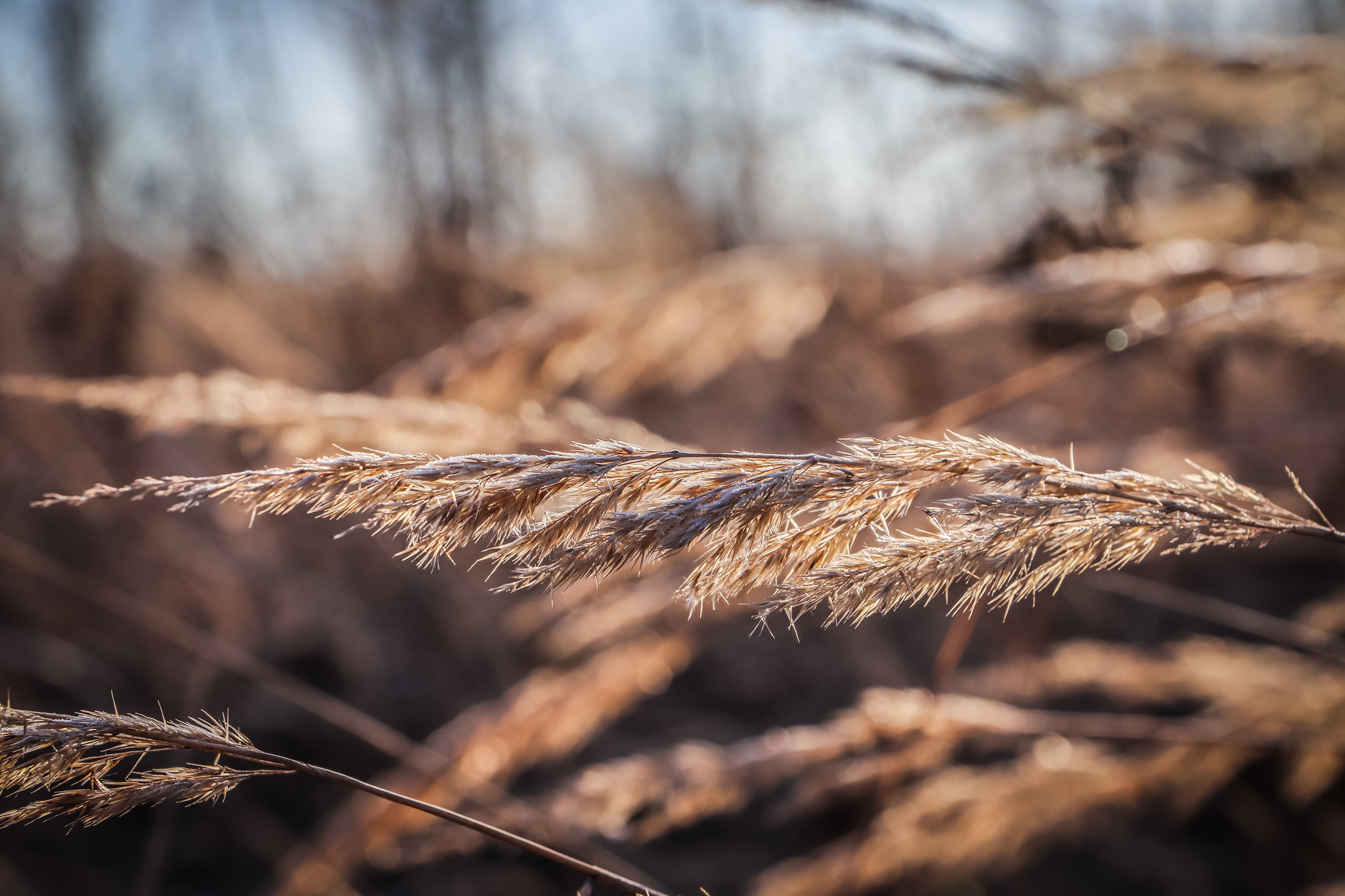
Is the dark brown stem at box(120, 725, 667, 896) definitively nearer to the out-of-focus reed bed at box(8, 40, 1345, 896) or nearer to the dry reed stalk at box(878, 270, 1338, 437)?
the out-of-focus reed bed at box(8, 40, 1345, 896)

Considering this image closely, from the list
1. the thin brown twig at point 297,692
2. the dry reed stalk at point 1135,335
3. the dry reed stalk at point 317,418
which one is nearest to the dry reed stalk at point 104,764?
the dry reed stalk at point 317,418

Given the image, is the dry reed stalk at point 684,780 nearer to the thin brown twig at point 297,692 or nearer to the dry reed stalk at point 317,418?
the thin brown twig at point 297,692

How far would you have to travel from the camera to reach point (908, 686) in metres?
2.38

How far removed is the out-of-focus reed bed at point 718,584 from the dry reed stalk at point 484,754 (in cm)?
1

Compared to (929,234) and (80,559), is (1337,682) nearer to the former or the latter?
(929,234)

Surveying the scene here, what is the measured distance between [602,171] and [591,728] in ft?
12.8

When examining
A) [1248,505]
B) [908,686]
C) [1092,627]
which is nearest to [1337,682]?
[908,686]

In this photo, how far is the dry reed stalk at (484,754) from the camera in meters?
1.38

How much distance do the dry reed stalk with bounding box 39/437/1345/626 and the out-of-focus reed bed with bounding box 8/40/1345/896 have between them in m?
0.01

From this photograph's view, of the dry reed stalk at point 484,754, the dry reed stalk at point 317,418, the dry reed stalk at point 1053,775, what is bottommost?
the dry reed stalk at point 1053,775

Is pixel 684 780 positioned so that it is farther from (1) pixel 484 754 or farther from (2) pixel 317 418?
(2) pixel 317 418

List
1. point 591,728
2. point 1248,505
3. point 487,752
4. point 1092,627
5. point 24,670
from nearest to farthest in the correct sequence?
point 1248,505 < point 487,752 < point 591,728 < point 24,670 < point 1092,627

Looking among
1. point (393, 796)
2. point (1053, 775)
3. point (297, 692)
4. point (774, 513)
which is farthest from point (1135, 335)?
point (297, 692)

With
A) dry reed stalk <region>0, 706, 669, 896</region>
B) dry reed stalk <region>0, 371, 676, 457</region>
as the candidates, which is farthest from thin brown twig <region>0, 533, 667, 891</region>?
dry reed stalk <region>0, 706, 669, 896</region>
